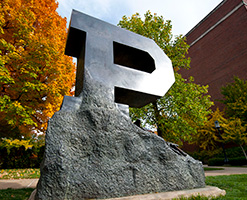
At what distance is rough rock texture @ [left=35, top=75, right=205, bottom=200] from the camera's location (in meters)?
2.17

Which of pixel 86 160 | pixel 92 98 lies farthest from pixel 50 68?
pixel 86 160

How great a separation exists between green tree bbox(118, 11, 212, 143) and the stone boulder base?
6.01 m

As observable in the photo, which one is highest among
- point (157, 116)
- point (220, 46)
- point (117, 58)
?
point (220, 46)

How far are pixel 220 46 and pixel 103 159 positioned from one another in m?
22.8

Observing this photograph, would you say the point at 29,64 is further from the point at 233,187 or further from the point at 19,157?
the point at 233,187

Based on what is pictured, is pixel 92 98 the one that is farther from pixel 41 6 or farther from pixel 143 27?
pixel 41 6

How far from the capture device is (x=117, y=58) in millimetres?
4285

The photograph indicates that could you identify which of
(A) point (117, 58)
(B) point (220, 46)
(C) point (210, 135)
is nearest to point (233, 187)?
(A) point (117, 58)

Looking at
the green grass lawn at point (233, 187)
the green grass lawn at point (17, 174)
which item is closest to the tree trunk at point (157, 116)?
the green grass lawn at point (233, 187)

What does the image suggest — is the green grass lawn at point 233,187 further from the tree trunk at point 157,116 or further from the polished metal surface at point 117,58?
the tree trunk at point 157,116

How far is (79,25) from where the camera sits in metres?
3.34

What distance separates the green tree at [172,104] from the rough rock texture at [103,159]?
6.06m

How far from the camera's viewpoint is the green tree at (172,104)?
8.89 m

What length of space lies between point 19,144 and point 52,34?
246 inches
